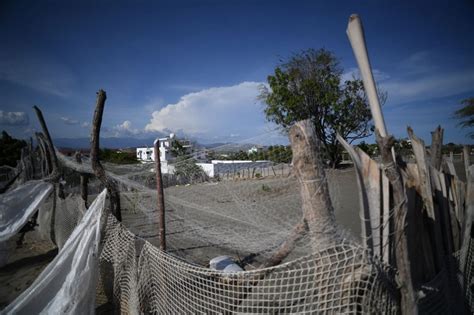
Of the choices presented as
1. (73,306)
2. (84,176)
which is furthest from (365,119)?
(73,306)

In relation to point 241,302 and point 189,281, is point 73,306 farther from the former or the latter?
point 241,302

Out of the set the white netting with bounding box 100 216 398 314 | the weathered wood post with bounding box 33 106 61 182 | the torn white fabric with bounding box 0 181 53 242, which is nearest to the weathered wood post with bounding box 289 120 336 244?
the white netting with bounding box 100 216 398 314

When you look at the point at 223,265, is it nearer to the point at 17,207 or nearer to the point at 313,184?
the point at 313,184

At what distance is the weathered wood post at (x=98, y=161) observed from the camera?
2891 millimetres

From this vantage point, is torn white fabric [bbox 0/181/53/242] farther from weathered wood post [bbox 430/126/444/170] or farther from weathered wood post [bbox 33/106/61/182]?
weathered wood post [bbox 430/126/444/170]

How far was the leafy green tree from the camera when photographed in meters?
20.9

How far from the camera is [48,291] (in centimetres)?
252

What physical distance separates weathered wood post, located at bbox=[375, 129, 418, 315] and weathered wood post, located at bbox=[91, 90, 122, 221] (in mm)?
2706

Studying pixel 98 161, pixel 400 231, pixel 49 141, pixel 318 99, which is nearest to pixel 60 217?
pixel 49 141

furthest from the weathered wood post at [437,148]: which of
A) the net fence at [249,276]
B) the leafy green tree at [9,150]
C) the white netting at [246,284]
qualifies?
the leafy green tree at [9,150]

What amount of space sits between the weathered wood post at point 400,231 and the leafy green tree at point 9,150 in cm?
2690

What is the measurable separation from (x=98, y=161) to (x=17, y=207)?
2.10 metres

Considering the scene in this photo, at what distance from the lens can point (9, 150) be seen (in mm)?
21438

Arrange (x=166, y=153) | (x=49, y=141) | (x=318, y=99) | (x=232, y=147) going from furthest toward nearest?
1. (x=166, y=153)
2. (x=318, y=99)
3. (x=49, y=141)
4. (x=232, y=147)
